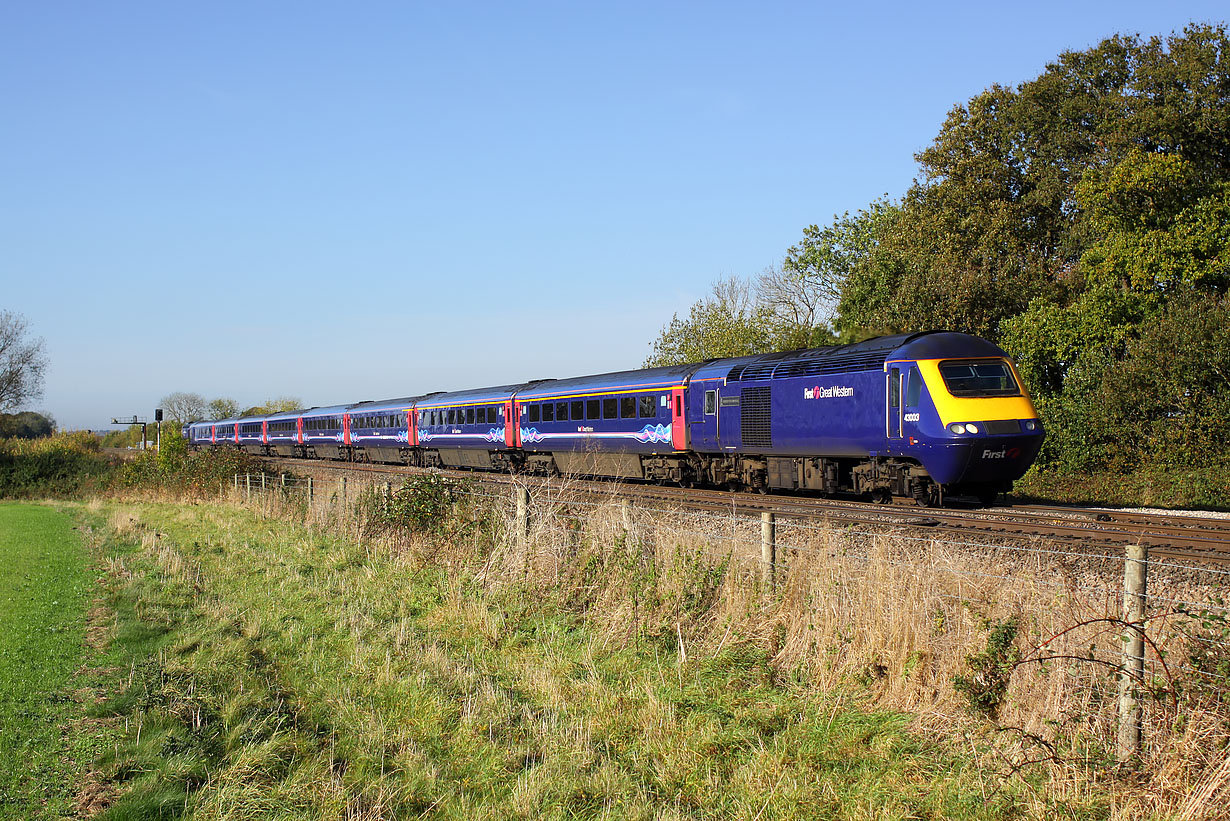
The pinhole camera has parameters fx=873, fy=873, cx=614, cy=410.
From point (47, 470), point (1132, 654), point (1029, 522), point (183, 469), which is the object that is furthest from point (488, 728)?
point (47, 470)

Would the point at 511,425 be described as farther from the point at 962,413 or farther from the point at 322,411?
the point at 322,411

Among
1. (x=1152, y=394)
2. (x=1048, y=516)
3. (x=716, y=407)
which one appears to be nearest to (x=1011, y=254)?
(x=1152, y=394)

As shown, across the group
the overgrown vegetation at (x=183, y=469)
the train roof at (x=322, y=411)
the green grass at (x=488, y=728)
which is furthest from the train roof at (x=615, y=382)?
the train roof at (x=322, y=411)

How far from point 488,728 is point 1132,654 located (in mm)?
4830

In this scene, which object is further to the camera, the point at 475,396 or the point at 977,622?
the point at 475,396

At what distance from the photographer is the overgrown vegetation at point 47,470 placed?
3856 cm

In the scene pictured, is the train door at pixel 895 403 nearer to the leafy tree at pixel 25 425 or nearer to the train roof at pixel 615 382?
the train roof at pixel 615 382

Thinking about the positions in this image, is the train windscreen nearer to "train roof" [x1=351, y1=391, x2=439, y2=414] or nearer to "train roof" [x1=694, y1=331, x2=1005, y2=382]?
"train roof" [x1=694, y1=331, x2=1005, y2=382]

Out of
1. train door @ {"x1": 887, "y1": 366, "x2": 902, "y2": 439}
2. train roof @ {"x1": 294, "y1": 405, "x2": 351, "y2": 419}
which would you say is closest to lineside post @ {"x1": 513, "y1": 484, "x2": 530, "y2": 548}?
train door @ {"x1": 887, "y1": 366, "x2": 902, "y2": 439}

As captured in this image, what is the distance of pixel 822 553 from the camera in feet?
29.5

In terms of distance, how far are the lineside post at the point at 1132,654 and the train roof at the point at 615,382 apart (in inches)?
711

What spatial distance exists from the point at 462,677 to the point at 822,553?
3820mm

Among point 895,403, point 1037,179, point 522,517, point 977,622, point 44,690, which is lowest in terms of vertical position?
point 44,690

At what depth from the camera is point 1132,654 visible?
5809mm
